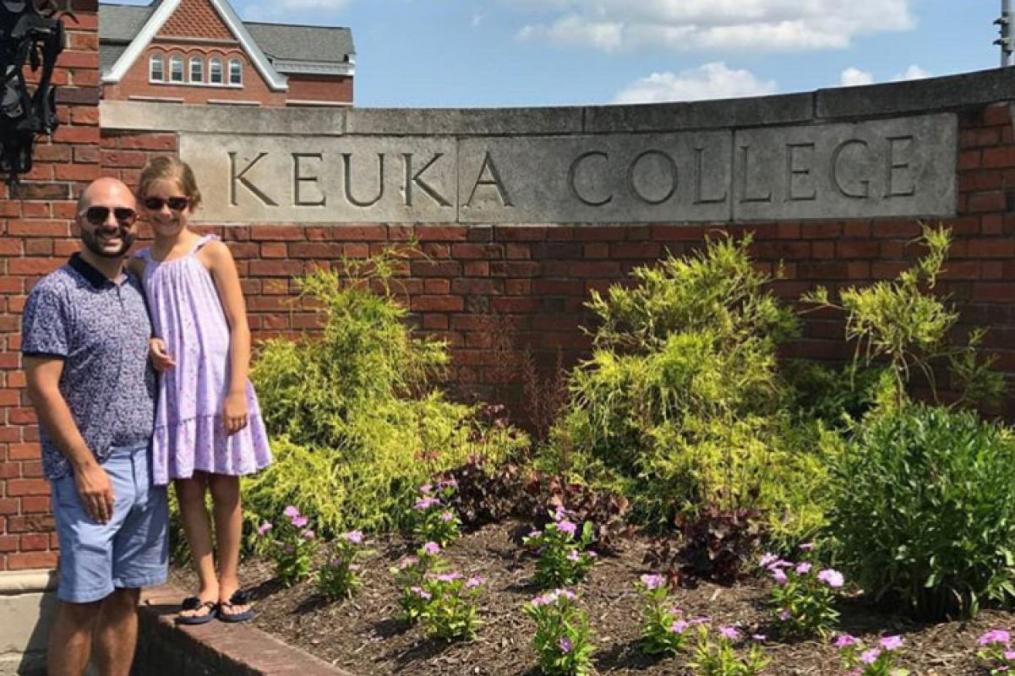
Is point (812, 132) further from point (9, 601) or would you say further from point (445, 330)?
point (9, 601)

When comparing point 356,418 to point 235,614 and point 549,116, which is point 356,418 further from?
point 549,116

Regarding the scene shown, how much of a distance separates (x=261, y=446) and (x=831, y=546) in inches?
79.8

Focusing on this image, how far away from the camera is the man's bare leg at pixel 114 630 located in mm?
3395

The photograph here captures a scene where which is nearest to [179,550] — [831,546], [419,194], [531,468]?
[531,468]

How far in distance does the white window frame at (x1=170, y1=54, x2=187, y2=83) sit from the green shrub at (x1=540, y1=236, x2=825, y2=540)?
61840mm

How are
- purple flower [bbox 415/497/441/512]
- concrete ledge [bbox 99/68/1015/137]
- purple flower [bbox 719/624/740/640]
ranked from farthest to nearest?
concrete ledge [bbox 99/68/1015/137], purple flower [bbox 415/497/441/512], purple flower [bbox 719/624/740/640]

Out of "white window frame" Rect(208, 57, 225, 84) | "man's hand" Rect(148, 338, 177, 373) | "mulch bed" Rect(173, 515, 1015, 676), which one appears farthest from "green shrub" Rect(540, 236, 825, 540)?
"white window frame" Rect(208, 57, 225, 84)

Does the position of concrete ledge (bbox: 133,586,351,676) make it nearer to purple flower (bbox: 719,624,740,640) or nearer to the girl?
the girl

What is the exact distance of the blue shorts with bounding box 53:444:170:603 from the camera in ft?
10.3

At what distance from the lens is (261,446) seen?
3857 millimetres

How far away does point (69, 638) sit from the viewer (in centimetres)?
327

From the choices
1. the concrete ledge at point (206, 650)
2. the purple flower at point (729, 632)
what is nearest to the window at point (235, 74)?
the concrete ledge at point (206, 650)

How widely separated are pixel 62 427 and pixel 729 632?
197 centimetres

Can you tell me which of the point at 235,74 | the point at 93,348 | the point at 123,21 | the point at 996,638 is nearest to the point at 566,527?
the point at 996,638
